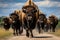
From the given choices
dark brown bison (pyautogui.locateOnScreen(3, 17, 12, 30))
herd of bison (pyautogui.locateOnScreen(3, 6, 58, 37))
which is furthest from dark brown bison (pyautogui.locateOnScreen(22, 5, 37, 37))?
dark brown bison (pyautogui.locateOnScreen(3, 17, 12, 30))

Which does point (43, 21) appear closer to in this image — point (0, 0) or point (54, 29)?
point (54, 29)

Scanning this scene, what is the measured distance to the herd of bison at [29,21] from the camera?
2346 mm

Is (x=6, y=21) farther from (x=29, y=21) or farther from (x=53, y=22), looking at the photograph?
(x=53, y=22)

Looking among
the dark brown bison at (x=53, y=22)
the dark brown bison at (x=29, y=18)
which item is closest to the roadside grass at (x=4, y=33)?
the dark brown bison at (x=29, y=18)

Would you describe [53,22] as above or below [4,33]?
above

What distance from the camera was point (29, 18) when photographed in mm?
2348

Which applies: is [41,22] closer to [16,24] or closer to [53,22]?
[53,22]

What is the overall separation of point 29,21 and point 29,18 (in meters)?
0.03

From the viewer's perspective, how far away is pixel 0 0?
239 centimetres

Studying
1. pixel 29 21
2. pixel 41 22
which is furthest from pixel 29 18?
pixel 41 22

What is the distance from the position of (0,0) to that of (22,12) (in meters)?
0.28

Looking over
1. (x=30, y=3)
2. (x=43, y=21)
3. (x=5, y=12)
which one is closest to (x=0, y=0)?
(x=5, y=12)

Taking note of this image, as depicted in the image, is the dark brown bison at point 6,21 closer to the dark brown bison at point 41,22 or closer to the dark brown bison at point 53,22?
the dark brown bison at point 41,22

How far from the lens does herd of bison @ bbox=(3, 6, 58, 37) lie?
7.70ft
